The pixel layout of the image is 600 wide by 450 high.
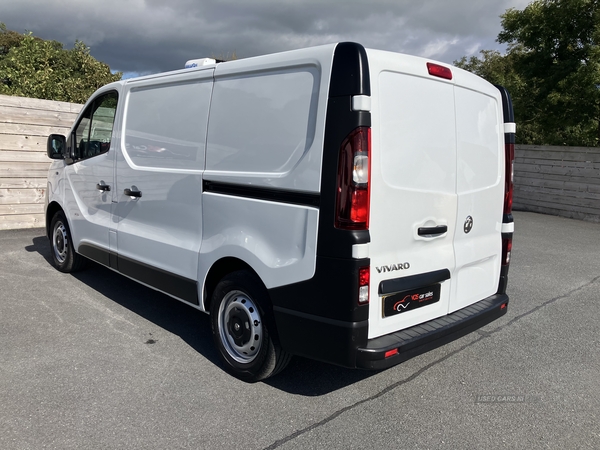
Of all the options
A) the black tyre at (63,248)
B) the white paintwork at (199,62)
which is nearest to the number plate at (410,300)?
the white paintwork at (199,62)

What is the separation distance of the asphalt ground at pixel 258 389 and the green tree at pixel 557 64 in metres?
10.6

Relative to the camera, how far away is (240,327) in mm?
3566

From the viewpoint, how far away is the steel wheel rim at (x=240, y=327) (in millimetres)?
3459

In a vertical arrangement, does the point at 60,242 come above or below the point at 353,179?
below

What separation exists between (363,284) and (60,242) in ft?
15.1

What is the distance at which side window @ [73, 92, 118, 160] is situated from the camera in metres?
4.95

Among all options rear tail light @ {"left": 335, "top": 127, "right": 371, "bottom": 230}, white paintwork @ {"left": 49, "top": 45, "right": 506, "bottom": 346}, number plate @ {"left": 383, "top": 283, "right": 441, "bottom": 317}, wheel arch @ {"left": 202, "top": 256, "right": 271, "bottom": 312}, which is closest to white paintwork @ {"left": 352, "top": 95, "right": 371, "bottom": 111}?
white paintwork @ {"left": 49, "top": 45, "right": 506, "bottom": 346}

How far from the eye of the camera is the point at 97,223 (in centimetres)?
512

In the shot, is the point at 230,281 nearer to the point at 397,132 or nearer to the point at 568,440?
the point at 397,132

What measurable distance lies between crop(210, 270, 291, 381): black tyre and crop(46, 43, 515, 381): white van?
12 mm

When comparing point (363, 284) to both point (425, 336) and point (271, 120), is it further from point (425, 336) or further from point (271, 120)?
point (271, 120)

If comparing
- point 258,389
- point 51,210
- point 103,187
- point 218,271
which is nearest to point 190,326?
point 218,271

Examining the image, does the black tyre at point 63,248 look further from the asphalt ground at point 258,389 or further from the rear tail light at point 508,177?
the rear tail light at point 508,177

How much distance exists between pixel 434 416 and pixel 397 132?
1.75m
